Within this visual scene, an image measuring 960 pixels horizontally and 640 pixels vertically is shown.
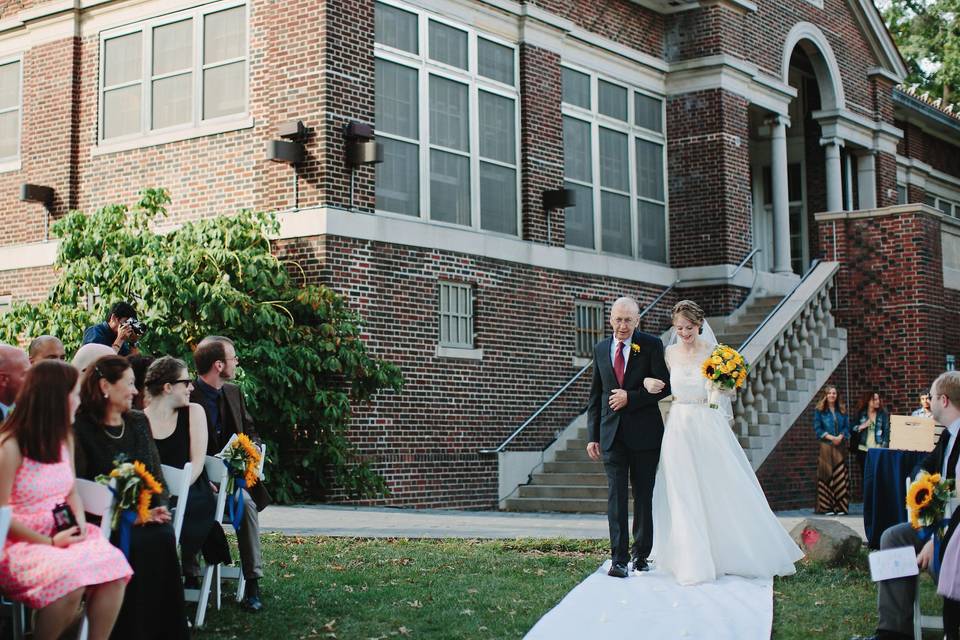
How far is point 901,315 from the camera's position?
19969mm

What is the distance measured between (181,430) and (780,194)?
18.3 m

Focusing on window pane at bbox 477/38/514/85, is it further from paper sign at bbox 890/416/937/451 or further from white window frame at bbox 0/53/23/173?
paper sign at bbox 890/416/937/451

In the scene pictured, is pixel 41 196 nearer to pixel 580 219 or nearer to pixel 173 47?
pixel 173 47

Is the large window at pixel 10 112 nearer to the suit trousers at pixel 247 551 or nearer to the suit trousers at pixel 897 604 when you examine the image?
the suit trousers at pixel 247 551

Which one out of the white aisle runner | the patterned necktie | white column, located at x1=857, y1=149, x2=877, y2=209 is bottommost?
the white aisle runner

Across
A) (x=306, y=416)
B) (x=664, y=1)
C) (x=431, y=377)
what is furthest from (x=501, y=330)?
(x=664, y=1)

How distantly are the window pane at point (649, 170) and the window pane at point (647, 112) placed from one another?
11.8 inches

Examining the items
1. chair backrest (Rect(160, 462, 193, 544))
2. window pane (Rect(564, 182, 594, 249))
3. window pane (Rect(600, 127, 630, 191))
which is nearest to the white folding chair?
chair backrest (Rect(160, 462, 193, 544))

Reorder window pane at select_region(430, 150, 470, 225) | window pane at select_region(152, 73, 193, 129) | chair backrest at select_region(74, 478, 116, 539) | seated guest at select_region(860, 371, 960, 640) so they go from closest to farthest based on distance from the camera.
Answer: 1. chair backrest at select_region(74, 478, 116, 539)
2. seated guest at select_region(860, 371, 960, 640)
3. window pane at select_region(152, 73, 193, 129)
4. window pane at select_region(430, 150, 470, 225)

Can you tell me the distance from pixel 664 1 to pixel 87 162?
981 centimetres

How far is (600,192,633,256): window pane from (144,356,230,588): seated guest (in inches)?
541

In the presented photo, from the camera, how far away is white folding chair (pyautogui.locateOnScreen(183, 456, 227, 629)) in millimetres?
7599

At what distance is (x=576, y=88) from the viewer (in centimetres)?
2033

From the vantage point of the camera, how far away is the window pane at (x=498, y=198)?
18484mm
